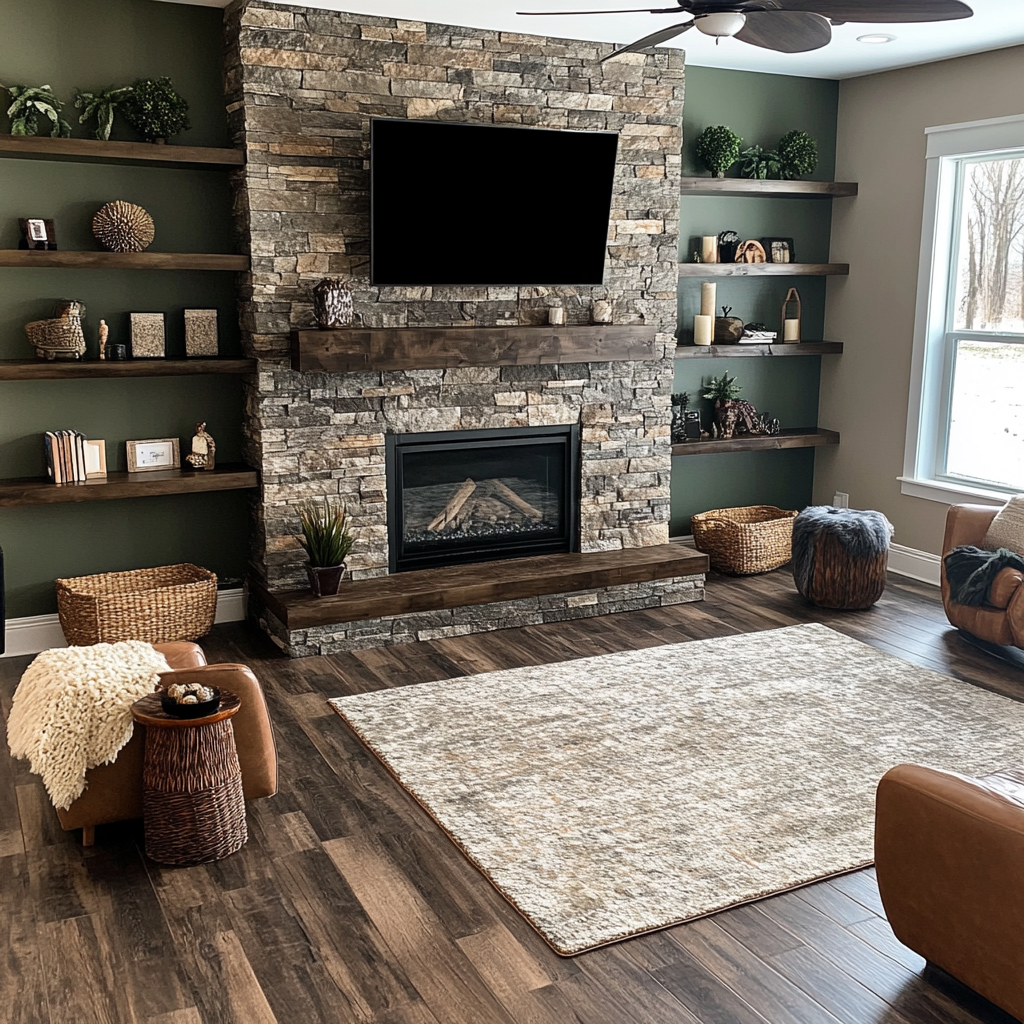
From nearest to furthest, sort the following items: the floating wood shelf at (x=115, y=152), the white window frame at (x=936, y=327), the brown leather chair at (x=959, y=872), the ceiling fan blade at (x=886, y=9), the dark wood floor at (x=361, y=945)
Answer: the brown leather chair at (x=959, y=872), the dark wood floor at (x=361, y=945), the ceiling fan blade at (x=886, y=9), the floating wood shelf at (x=115, y=152), the white window frame at (x=936, y=327)

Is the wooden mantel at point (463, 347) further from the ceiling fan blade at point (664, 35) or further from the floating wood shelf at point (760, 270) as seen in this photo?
the ceiling fan blade at point (664, 35)

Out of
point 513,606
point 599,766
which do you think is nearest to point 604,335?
point 513,606

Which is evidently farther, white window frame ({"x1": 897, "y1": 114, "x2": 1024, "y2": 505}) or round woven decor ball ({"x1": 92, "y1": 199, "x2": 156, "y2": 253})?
white window frame ({"x1": 897, "y1": 114, "x2": 1024, "y2": 505})

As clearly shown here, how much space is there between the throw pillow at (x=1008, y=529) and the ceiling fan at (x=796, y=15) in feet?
8.07

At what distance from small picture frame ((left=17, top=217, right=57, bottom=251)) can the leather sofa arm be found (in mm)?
2196

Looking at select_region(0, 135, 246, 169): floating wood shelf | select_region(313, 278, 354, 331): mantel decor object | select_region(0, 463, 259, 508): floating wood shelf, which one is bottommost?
select_region(0, 463, 259, 508): floating wood shelf

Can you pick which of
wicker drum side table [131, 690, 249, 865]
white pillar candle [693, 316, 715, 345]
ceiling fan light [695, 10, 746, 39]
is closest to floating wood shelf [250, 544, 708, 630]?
white pillar candle [693, 316, 715, 345]

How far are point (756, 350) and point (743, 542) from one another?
3.55 feet

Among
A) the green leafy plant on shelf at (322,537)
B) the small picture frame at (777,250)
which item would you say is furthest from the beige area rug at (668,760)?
the small picture frame at (777,250)

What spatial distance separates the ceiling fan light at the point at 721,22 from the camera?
9.67 ft

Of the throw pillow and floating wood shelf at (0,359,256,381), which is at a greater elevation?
floating wood shelf at (0,359,256,381)

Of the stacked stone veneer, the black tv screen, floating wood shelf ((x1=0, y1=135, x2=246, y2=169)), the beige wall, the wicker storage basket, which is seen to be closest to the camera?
floating wood shelf ((x1=0, y1=135, x2=246, y2=169))

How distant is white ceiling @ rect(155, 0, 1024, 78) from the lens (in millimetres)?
4492

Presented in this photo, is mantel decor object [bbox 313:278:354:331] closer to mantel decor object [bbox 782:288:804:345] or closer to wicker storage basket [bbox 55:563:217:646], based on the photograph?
wicker storage basket [bbox 55:563:217:646]
